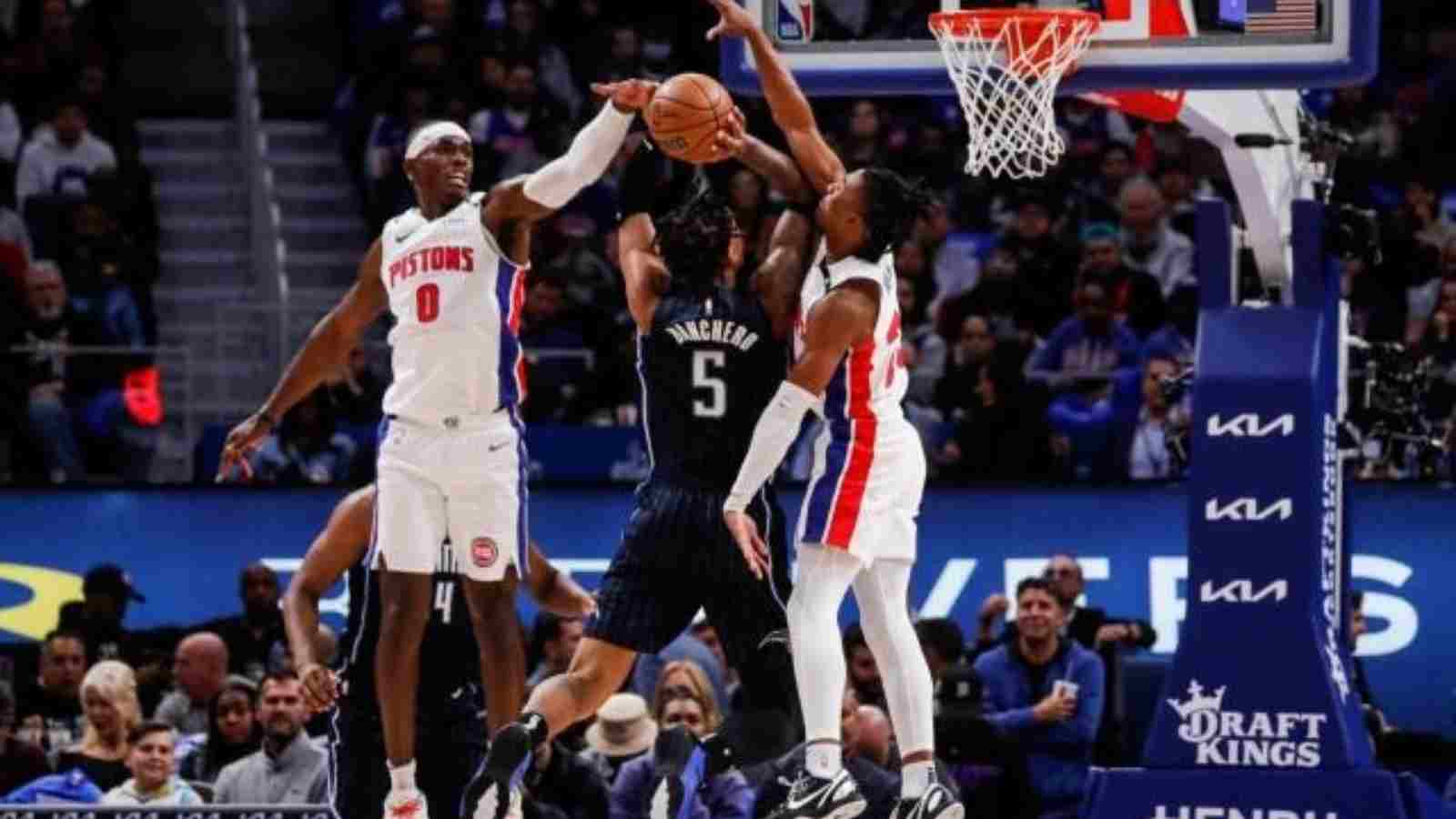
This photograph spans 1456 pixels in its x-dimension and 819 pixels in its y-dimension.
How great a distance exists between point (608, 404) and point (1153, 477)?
3.12 m

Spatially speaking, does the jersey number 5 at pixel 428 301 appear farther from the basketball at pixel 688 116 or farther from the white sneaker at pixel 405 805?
the white sneaker at pixel 405 805

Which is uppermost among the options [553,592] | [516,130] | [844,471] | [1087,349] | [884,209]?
[516,130]

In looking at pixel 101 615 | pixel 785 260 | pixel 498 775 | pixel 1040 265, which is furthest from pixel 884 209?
pixel 1040 265

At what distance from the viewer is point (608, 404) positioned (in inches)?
793

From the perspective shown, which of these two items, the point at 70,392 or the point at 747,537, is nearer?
the point at 747,537

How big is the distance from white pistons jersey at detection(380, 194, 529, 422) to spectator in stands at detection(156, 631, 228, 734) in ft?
13.6

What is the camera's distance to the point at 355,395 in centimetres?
2014

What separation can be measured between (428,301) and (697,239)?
0.97 metres

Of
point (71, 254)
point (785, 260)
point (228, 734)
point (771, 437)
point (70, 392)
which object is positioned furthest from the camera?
point (71, 254)

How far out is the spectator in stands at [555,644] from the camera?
16875mm

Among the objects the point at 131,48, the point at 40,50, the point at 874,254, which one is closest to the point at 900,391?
the point at 874,254

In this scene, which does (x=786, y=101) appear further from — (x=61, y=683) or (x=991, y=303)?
(x=991, y=303)

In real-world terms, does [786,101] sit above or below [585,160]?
above

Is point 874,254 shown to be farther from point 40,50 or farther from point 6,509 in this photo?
point 40,50
